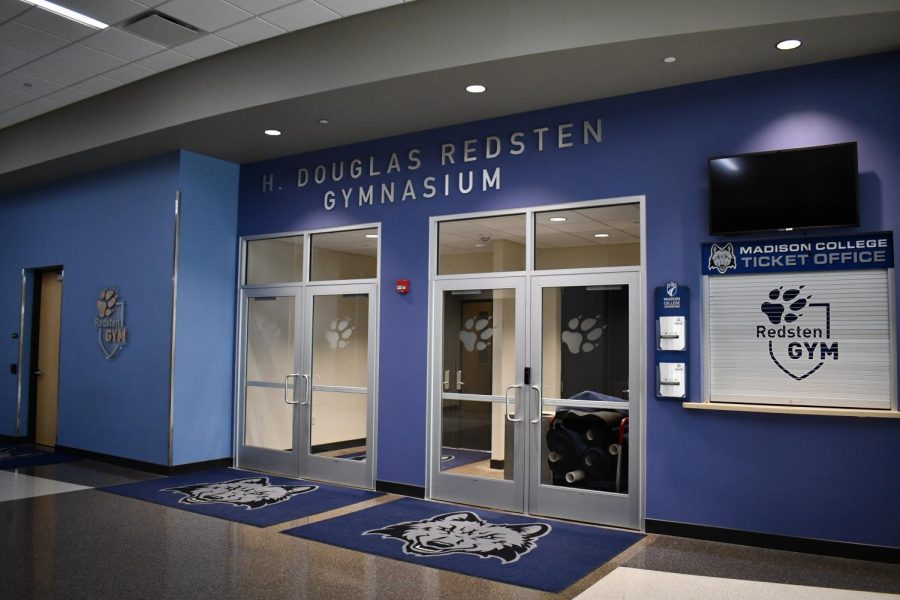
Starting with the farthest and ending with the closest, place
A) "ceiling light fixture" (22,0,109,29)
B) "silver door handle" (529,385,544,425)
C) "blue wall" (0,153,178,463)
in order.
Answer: "blue wall" (0,153,178,463) < "silver door handle" (529,385,544,425) < "ceiling light fixture" (22,0,109,29)

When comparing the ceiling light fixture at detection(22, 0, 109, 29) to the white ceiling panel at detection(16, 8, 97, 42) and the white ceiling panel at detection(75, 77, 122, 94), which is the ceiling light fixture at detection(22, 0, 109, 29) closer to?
the white ceiling panel at detection(16, 8, 97, 42)

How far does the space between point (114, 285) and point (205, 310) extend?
4.15 feet

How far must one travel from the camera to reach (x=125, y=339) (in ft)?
25.5

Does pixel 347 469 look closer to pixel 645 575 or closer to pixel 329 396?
pixel 329 396

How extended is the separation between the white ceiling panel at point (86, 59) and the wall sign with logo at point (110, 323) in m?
2.61

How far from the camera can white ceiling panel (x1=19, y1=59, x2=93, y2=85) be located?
6316mm

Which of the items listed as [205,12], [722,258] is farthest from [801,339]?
[205,12]

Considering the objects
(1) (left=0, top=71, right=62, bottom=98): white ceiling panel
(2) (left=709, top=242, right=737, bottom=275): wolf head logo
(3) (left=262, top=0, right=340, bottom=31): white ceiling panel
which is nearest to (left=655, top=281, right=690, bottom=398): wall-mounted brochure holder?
(2) (left=709, top=242, right=737, bottom=275): wolf head logo

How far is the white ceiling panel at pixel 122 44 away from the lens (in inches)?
224

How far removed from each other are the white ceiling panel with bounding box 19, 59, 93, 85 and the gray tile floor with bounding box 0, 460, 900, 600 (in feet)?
12.8

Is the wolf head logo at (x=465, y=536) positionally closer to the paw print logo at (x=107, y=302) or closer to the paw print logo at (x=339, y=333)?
the paw print logo at (x=339, y=333)

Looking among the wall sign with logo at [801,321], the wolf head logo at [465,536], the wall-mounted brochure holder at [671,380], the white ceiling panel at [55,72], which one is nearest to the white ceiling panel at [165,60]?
the white ceiling panel at [55,72]

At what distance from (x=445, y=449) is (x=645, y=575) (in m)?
2.37

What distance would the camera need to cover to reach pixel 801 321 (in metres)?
4.88
